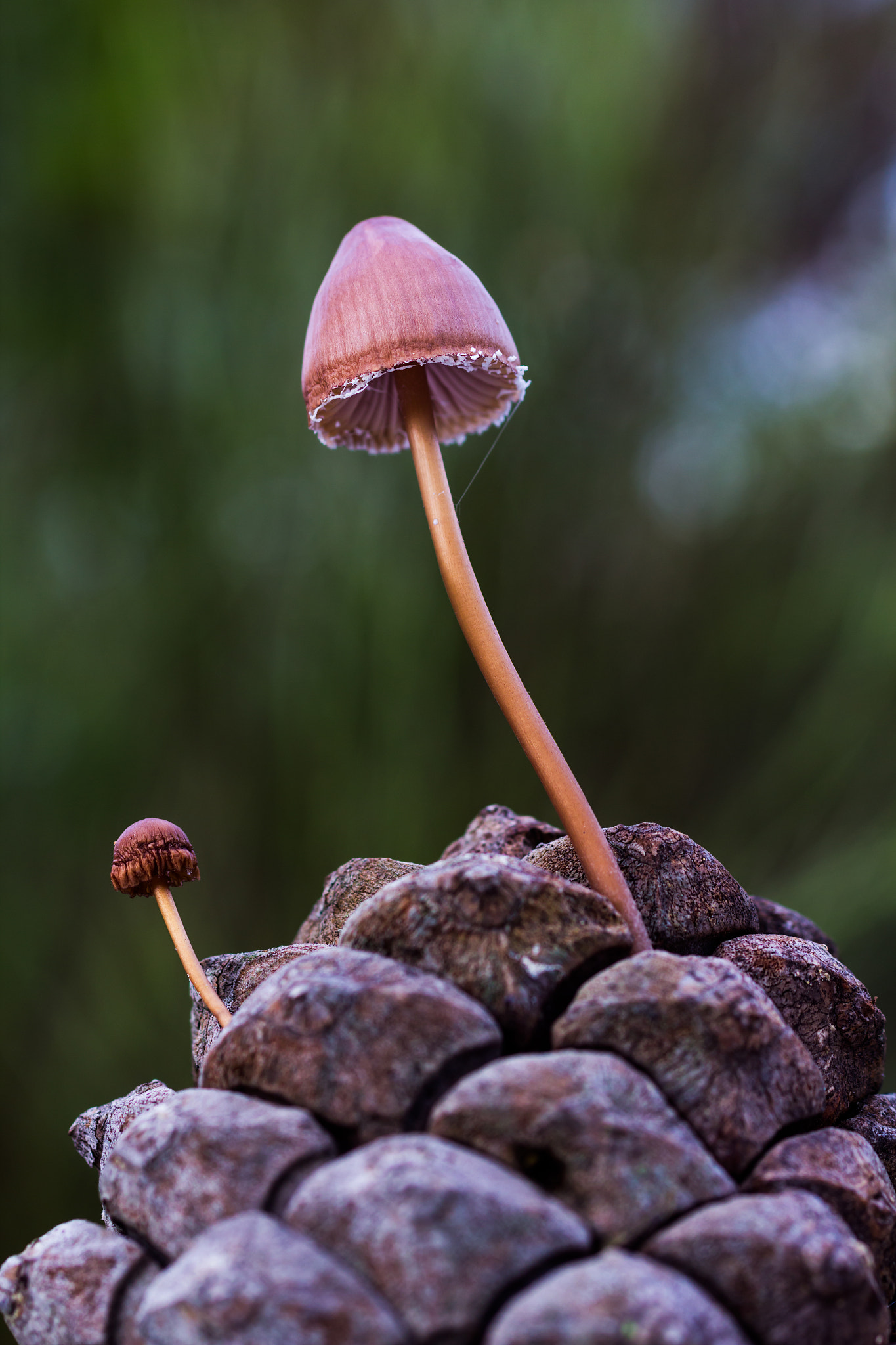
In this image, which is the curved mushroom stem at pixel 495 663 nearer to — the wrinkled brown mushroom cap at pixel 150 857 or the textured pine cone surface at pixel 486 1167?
the textured pine cone surface at pixel 486 1167

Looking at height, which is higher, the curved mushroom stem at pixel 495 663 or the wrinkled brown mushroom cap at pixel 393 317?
the wrinkled brown mushroom cap at pixel 393 317

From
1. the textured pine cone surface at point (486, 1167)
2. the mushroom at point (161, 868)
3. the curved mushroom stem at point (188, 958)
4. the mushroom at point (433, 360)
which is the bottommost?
the textured pine cone surface at point (486, 1167)

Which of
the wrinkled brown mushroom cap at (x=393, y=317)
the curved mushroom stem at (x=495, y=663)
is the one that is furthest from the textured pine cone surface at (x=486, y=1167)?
the wrinkled brown mushroom cap at (x=393, y=317)

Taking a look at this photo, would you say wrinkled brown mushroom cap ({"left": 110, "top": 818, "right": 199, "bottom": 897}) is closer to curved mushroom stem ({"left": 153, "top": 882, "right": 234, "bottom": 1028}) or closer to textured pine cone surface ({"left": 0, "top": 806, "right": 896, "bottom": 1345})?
curved mushroom stem ({"left": 153, "top": 882, "right": 234, "bottom": 1028})

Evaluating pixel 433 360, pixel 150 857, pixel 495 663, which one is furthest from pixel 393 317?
pixel 150 857

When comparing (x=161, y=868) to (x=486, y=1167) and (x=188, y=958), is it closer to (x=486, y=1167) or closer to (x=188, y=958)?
(x=188, y=958)

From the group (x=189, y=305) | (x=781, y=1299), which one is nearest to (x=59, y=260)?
(x=189, y=305)
